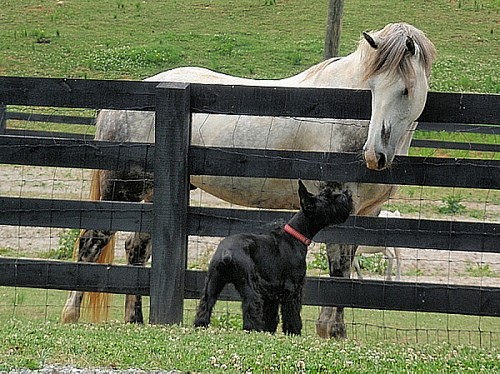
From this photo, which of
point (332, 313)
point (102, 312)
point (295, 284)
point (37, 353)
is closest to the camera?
point (37, 353)

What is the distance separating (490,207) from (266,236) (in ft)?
35.1

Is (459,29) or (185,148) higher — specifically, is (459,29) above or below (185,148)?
above

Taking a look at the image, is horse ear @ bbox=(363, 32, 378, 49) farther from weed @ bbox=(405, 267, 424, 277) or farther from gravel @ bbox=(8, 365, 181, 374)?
weed @ bbox=(405, 267, 424, 277)

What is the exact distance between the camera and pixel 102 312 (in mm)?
8695

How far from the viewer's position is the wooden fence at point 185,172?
706 centimetres

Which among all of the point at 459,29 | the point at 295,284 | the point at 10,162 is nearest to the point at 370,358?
the point at 295,284

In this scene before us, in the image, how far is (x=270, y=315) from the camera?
689cm

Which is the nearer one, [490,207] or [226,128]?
[226,128]

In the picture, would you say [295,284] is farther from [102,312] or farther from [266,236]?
[102,312]

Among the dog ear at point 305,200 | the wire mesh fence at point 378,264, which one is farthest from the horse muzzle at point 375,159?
the wire mesh fence at point 378,264

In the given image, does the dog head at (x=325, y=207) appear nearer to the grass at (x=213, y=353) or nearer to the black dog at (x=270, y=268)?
the black dog at (x=270, y=268)

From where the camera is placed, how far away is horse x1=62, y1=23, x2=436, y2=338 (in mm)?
7223

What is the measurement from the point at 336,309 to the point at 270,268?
1350 mm

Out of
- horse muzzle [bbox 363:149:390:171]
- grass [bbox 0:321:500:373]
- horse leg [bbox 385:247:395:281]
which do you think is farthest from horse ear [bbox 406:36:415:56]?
horse leg [bbox 385:247:395:281]
